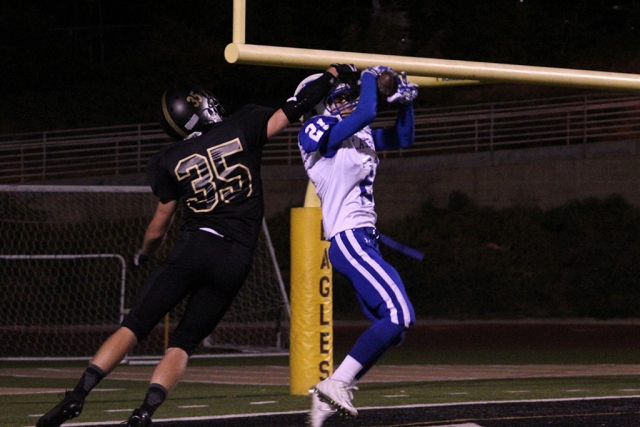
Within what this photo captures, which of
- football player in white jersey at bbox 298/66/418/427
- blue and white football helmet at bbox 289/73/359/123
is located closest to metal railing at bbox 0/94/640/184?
blue and white football helmet at bbox 289/73/359/123

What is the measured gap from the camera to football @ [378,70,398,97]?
16.3ft

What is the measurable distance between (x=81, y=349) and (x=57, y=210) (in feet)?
10.8

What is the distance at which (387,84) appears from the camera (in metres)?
4.95

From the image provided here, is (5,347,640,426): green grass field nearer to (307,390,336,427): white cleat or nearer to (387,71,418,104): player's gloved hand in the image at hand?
(307,390,336,427): white cleat

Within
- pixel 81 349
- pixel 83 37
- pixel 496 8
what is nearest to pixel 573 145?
pixel 496 8

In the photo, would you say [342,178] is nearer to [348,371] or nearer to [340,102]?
[340,102]

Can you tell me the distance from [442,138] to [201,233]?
17.5 meters

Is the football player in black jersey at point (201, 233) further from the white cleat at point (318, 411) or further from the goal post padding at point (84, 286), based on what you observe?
the goal post padding at point (84, 286)

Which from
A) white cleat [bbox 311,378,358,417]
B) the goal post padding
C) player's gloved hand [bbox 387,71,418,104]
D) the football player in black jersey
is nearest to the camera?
the football player in black jersey

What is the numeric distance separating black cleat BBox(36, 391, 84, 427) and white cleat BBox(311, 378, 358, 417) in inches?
42.4

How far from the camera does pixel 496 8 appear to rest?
21906 millimetres

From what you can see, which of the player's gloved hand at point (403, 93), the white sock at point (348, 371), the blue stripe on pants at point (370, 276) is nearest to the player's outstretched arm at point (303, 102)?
the player's gloved hand at point (403, 93)

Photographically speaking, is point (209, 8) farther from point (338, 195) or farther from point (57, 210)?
point (338, 195)

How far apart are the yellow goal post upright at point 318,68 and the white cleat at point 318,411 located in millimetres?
1663
